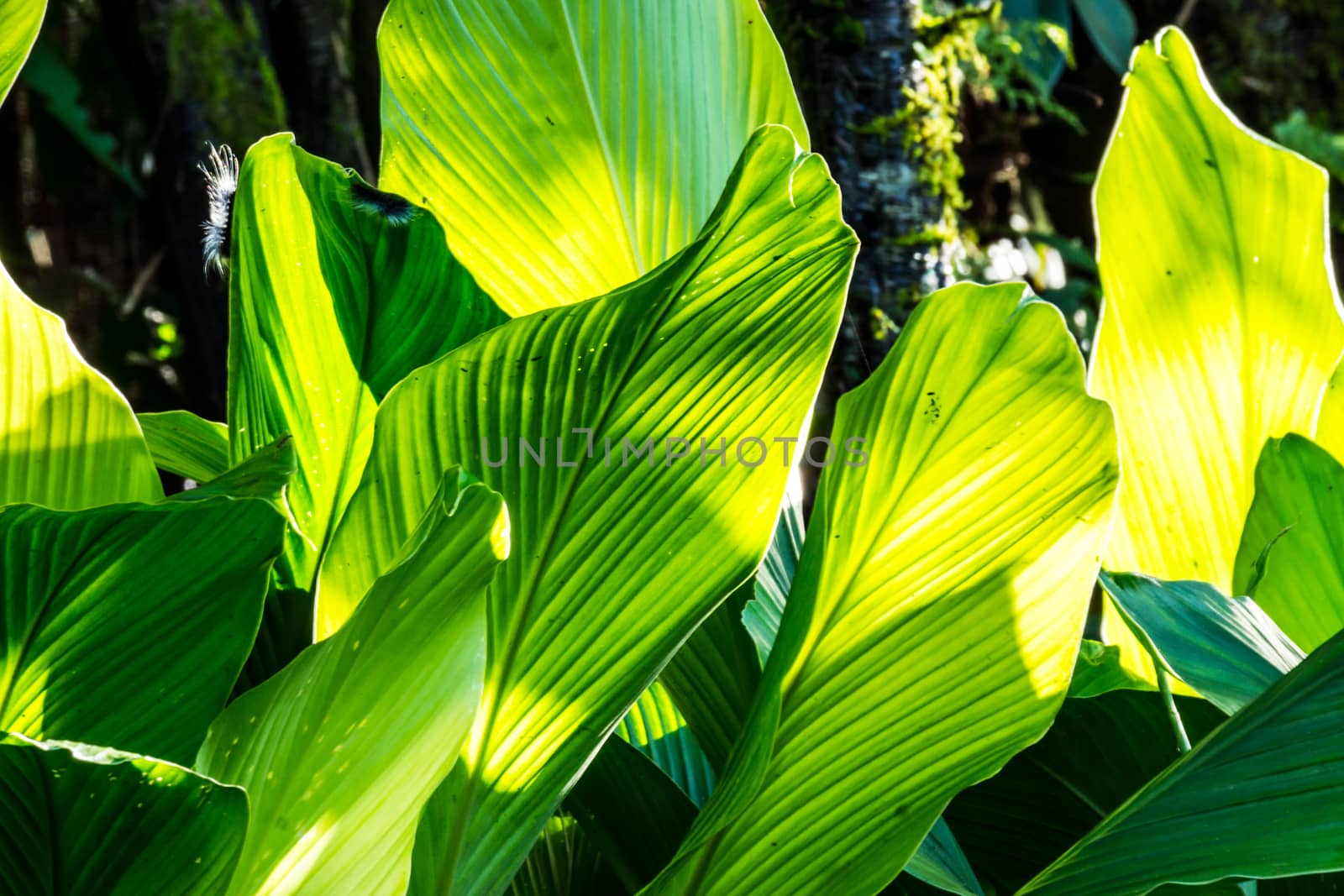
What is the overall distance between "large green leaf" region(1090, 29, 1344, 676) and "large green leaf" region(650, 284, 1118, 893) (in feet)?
0.63

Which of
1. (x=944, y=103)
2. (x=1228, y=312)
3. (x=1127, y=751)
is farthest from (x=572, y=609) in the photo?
(x=944, y=103)

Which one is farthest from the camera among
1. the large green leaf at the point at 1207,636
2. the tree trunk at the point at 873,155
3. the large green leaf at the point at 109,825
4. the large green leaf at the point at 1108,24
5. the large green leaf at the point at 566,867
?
the large green leaf at the point at 1108,24

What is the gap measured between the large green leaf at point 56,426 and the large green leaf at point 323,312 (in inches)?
1.7

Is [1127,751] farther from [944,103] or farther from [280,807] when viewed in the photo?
[944,103]

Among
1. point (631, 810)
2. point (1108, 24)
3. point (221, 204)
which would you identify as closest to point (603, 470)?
point (631, 810)

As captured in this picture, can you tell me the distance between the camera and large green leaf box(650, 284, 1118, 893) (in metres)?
0.35

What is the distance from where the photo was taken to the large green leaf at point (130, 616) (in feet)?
1.03

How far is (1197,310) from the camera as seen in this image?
0.53m

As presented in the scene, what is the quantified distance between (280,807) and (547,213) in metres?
0.25

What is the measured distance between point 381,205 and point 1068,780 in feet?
1.18

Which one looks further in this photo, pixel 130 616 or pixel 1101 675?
pixel 1101 675

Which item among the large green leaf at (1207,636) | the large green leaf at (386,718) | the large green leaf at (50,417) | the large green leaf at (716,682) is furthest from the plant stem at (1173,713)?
the large green leaf at (50,417)

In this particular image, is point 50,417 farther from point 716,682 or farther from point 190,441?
point 716,682

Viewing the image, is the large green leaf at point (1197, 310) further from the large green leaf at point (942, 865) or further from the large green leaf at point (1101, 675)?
the large green leaf at point (942, 865)
